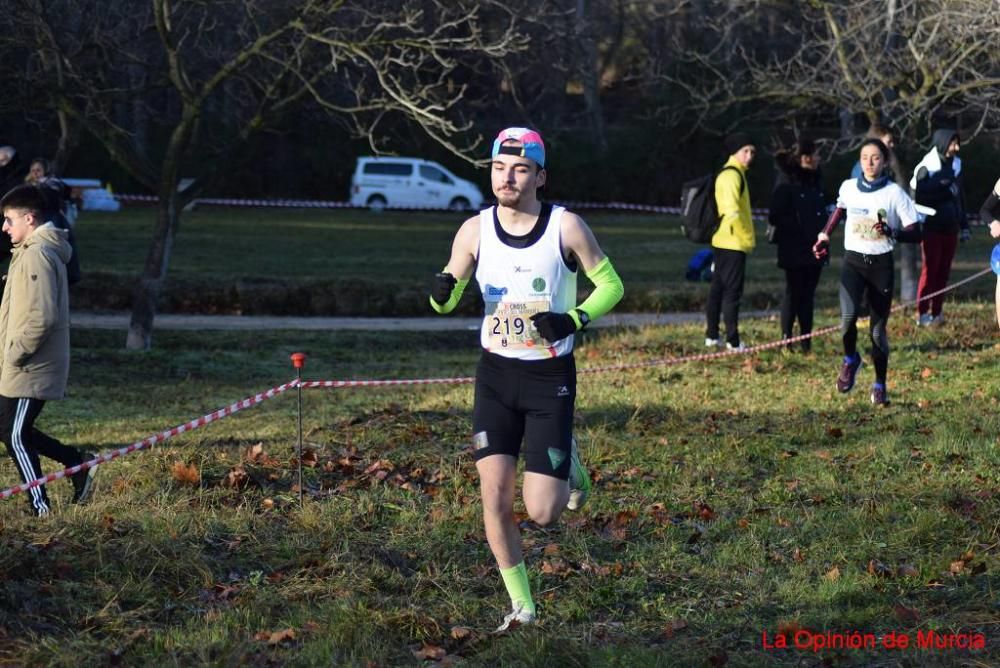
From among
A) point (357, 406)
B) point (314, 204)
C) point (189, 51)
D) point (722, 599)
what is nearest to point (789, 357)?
point (357, 406)

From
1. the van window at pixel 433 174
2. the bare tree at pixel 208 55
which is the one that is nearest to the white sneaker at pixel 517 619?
the bare tree at pixel 208 55

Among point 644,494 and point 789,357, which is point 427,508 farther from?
point 789,357

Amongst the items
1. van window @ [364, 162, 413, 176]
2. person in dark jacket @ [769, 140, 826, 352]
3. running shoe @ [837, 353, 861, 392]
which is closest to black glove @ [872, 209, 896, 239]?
running shoe @ [837, 353, 861, 392]

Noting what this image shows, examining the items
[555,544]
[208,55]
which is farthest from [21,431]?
[208,55]

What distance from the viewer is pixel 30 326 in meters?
7.97

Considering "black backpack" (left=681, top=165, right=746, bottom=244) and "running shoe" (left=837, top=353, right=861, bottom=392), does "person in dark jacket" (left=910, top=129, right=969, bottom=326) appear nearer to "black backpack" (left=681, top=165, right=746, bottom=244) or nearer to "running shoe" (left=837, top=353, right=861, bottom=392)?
"black backpack" (left=681, top=165, right=746, bottom=244)

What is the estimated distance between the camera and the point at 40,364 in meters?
8.11

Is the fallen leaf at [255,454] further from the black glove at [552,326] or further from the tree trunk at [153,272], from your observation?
the tree trunk at [153,272]

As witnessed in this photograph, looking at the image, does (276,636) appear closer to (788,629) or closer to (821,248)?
(788,629)

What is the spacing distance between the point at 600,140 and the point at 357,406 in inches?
1481

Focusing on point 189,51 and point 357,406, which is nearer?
point 357,406

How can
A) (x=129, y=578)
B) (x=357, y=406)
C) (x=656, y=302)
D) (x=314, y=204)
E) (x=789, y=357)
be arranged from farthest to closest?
(x=314, y=204), (x=656, y=302), (x=789, y=357), (x=357, y=406), (x=129, y=578)

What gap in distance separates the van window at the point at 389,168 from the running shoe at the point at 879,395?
109 feet

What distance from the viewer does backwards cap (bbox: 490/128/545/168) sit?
5.84 metres
